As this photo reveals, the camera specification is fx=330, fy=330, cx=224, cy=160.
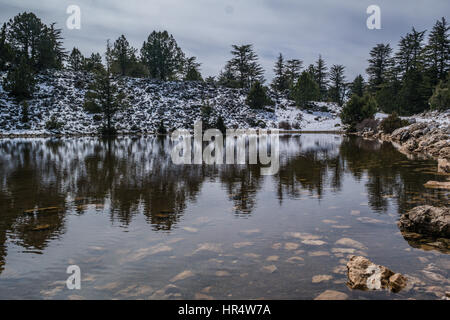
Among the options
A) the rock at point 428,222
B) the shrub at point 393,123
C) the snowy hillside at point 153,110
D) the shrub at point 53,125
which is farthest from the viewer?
the snowy hillside at point 153,110

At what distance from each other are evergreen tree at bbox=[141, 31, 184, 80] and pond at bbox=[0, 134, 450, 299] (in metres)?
75.7

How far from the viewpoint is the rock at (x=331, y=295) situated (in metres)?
3.71

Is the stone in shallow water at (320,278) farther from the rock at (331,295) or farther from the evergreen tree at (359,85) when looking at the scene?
the evergreen tree at (359,85)

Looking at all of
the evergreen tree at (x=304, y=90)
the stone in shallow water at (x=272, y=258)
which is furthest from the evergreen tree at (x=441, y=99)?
the stone in shallow water at (x=272, y=258)

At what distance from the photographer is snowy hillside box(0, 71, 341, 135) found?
181ft

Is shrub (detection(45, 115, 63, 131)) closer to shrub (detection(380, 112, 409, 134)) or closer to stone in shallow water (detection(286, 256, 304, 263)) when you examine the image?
shrub (detection(380, 112, 409, 134))

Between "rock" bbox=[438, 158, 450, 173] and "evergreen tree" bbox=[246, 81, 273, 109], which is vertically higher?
"evergreen tree" bbox=[246, 81, 273, 109]

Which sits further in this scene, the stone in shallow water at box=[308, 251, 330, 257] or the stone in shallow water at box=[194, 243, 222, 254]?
the stone in shallow water at box=[194, 243, 222, 254]

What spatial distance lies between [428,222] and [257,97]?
66.9 m

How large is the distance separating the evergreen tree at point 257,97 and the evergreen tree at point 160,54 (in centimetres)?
2498

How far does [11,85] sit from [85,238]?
64.0m

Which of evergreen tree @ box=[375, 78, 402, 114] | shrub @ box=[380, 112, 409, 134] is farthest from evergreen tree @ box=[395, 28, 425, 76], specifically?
shrub @ box=[380, 112, 409, 134]

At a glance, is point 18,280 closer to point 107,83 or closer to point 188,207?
point 188,207
